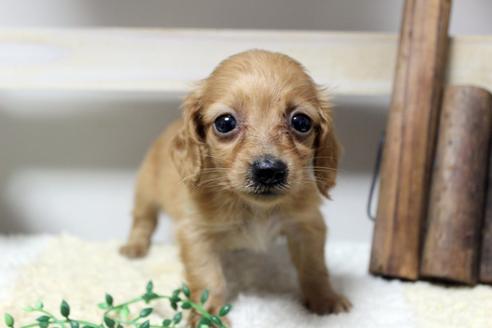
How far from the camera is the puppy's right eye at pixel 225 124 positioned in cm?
178

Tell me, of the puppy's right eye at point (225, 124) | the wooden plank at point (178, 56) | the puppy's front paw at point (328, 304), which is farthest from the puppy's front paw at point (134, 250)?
the puppy's right eye at point (225, 124)

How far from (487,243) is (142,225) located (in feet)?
5.25

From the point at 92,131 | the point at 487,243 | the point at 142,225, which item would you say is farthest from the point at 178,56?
the point at 487,243

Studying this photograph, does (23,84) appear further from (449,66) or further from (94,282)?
(449,66)

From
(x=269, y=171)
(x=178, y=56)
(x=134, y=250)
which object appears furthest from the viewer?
(x=134, y=250)

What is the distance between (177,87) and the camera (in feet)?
7.94

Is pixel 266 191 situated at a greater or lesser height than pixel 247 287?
greater

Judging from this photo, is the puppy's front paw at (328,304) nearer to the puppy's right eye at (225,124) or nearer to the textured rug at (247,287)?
Result: the textured rug at (247,287)

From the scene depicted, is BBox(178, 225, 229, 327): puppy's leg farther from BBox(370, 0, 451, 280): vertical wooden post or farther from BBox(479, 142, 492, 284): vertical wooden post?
BBox(479, 142, 492, 284): vertical wooden post

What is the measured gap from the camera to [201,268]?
6.59 feet

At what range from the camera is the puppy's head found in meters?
1.68

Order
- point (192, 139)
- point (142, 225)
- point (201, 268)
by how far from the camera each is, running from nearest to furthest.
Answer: point (192, 139) → point (201, 268) → point (142, 225)

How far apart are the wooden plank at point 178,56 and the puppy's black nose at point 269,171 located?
2.59 ft

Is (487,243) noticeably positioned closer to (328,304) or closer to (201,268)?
(328,304)
